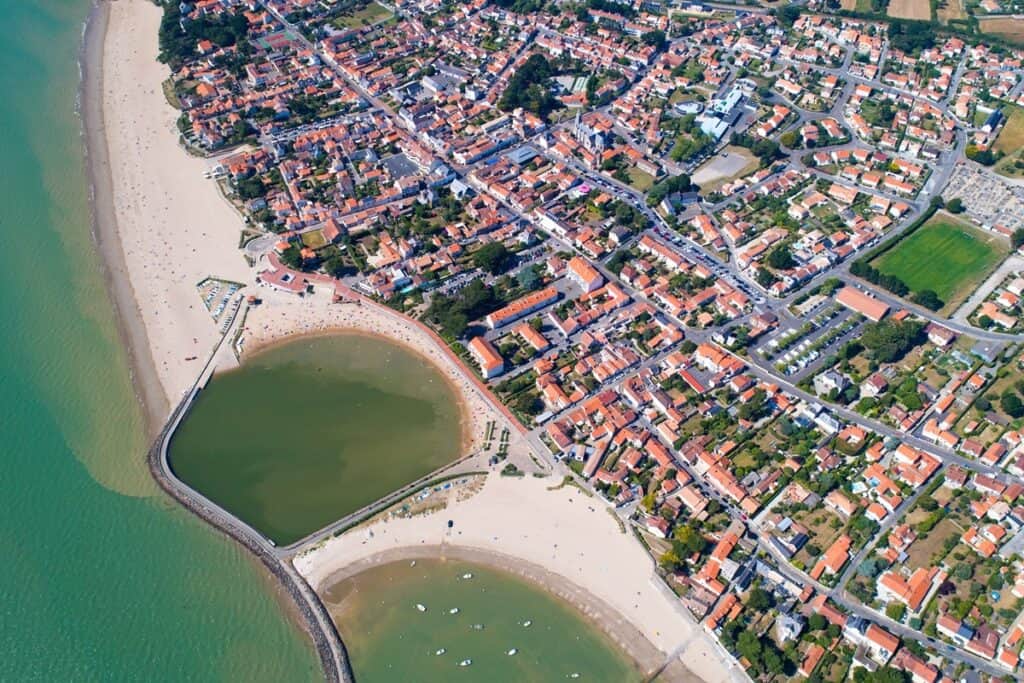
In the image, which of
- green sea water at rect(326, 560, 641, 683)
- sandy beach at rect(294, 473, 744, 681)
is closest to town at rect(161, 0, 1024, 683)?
sandy beach at rect(294, 473, 744, 681)

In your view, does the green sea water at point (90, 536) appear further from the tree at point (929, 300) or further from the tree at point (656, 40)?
the tree at point (656, 40)

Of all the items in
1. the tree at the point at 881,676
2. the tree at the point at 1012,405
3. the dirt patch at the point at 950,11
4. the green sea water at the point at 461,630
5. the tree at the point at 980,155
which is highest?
the dirt patch at the point at 950,11

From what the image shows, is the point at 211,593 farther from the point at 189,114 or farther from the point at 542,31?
the point at 542,31

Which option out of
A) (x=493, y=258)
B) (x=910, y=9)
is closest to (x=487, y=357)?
(x=493, y=258)

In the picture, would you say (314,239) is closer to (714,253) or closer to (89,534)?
Result: (89,534)

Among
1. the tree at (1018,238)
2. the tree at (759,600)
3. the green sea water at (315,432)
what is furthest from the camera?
the tree at (1018,238)

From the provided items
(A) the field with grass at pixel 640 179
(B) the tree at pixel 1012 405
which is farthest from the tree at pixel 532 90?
(B) the tree at pixel 1012 405

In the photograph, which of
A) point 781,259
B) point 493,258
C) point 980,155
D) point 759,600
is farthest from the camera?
point 980,155
